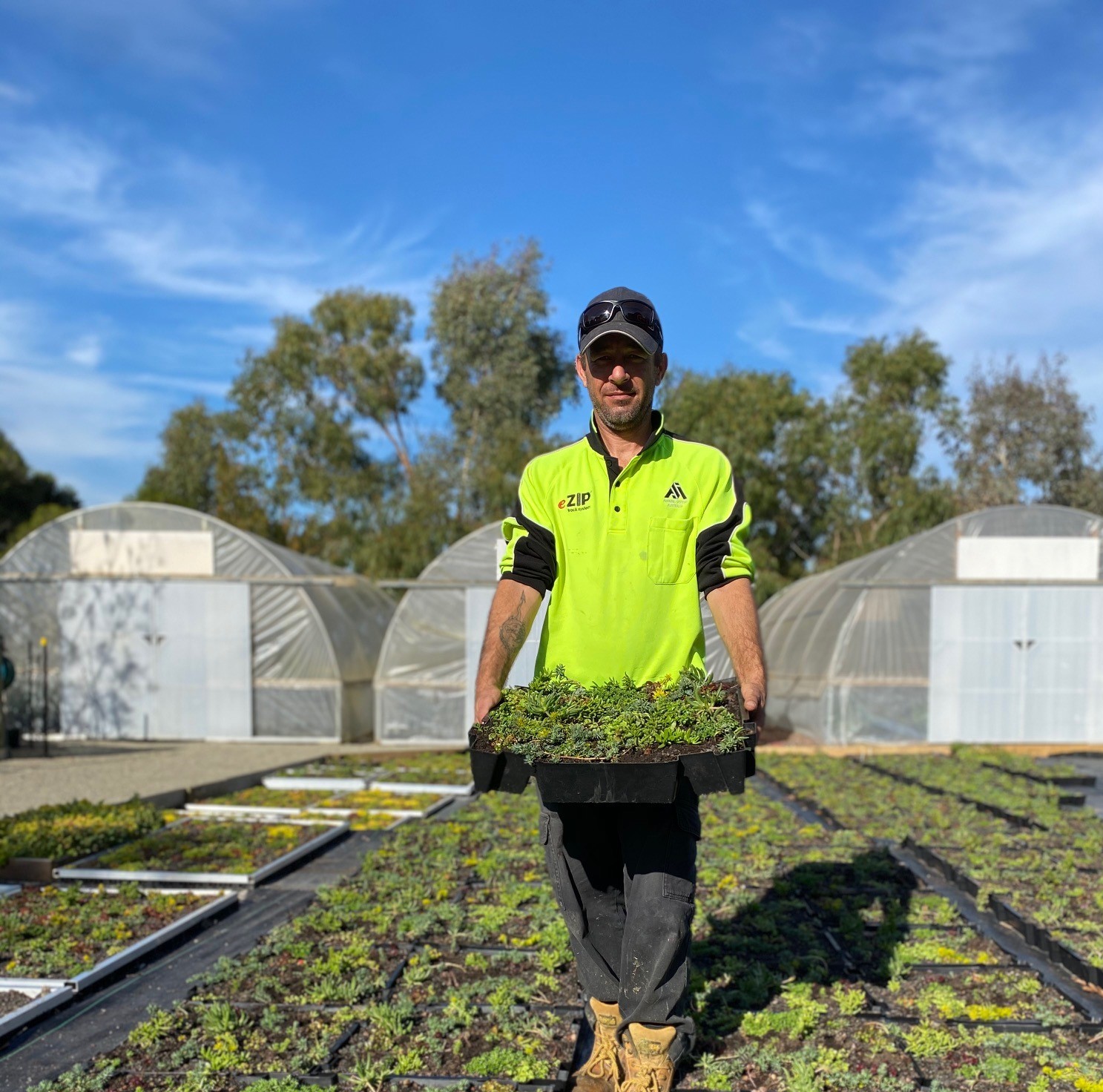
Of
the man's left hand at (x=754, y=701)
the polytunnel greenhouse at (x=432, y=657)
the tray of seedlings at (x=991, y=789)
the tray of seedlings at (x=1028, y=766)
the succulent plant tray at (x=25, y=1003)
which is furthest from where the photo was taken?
the polytunnel greenhouse at (x=432, y=657)

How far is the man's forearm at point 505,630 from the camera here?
271cm

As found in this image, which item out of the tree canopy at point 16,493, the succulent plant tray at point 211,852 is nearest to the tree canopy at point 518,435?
the tree canopy at point 16,493

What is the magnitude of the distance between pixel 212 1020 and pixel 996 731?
1159 cm

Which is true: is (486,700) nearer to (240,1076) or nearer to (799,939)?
(240,1076)

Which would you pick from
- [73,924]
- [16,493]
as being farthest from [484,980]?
[16,493]

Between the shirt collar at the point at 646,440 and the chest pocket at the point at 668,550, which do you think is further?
the shirt collar at the point at 646,440

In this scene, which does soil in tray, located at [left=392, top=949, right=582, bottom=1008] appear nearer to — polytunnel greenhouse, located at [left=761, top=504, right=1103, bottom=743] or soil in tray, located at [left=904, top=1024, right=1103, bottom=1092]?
soil in tray, located at [left=904, top=1024, right=1103, bottom=1092]

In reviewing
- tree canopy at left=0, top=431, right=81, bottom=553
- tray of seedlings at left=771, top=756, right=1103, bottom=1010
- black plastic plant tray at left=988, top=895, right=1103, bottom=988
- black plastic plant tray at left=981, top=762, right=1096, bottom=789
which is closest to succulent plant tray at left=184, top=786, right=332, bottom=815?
tray of seedlings at left=771, top=756, right=1103, bottom=1010

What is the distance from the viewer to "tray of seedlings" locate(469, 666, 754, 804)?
2.39m

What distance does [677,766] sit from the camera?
2.39 metres

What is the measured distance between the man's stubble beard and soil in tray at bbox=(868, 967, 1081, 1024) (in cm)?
224

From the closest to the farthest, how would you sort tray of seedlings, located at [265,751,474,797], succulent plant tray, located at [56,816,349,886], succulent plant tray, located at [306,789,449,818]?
succulent plant tray, located at [56,816,349,886], succulent plant tray, located at [306,789,449,818], tray of seedlings, located at [265,751,474,797]

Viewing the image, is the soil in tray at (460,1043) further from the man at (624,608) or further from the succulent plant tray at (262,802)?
the succulent plant tray at (262,802)

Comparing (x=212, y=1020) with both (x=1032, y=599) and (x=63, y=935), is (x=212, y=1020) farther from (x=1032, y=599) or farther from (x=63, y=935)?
(x=1032, y=599)
